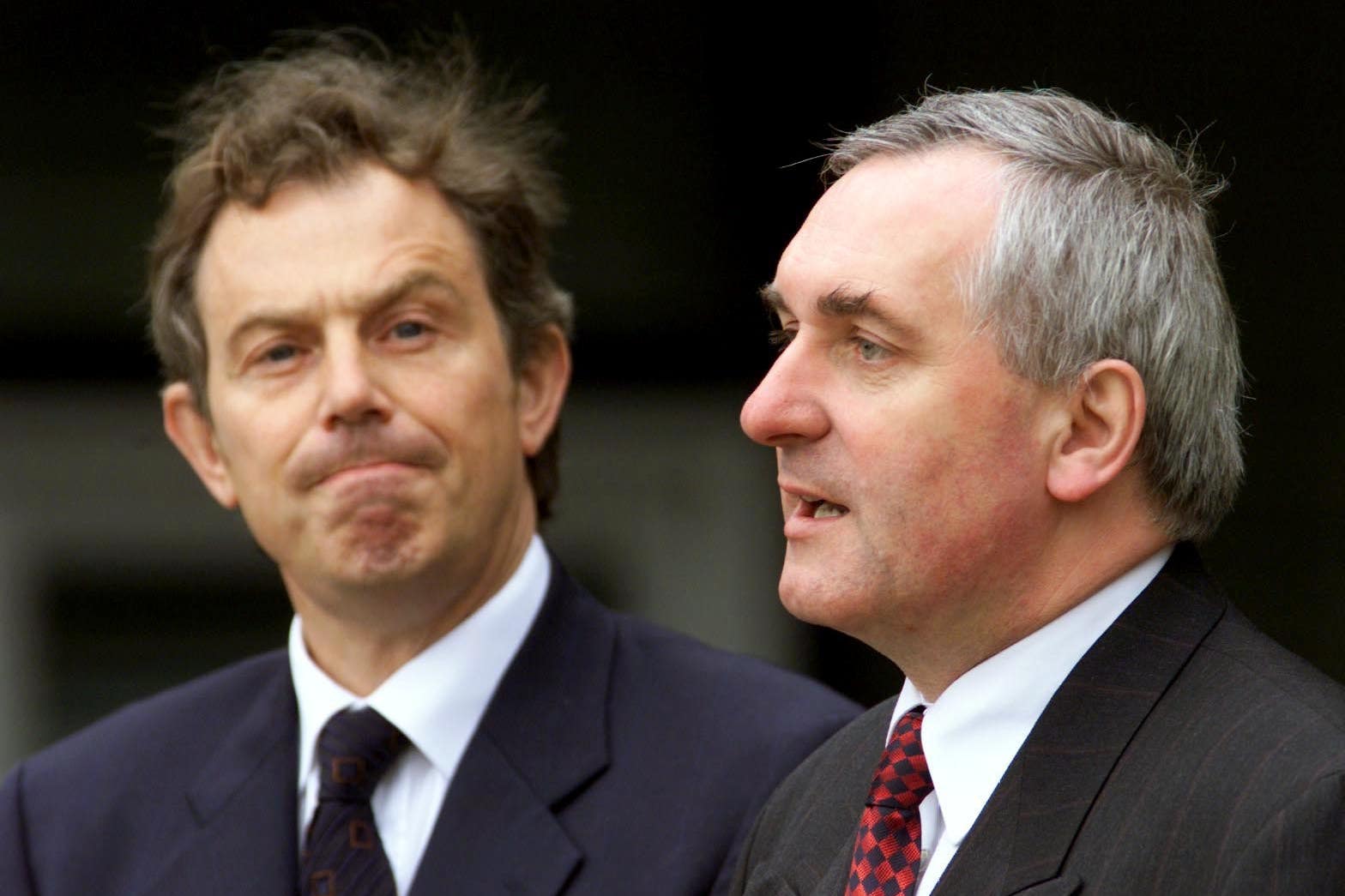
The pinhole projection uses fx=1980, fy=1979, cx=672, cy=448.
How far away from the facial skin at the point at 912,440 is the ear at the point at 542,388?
1.20m

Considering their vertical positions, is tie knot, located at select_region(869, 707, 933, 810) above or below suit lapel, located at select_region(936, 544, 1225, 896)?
below

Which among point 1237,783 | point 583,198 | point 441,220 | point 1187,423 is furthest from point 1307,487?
point 1237,783

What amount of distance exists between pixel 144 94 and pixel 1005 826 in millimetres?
3768

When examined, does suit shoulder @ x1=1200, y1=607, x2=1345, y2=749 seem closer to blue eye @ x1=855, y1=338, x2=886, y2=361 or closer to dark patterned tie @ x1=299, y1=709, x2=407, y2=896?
blue eye @ x1=855, y1=338, x2=886, y2=361

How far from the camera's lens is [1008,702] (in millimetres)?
2033

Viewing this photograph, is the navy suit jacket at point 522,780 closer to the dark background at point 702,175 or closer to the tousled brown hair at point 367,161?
the tousled brown hair at point 367,161

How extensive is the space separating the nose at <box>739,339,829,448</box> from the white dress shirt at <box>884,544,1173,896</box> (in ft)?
1.03

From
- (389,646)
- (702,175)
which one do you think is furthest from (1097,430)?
(702,175)

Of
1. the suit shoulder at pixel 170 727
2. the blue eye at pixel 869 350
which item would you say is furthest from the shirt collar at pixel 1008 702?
the suit shoulder at pixel 170 727

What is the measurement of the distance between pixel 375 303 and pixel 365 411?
0.17m

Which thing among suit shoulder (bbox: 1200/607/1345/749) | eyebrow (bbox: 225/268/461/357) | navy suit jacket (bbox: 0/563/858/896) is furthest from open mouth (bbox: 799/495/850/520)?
eyebrow (bbox: 225/268/461/357)

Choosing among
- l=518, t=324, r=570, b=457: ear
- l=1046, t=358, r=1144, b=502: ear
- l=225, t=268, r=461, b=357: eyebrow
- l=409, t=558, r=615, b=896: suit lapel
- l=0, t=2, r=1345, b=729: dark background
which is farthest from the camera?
l=0, t=2, r=1345, b=729: dark background

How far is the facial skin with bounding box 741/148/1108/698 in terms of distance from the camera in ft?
6.66

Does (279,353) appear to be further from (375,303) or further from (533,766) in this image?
(533,766)
